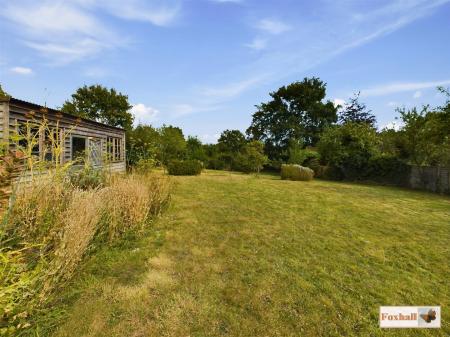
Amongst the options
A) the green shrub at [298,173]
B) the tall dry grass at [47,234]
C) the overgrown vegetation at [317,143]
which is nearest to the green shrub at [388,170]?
the overgrown vegetation at [317,143]

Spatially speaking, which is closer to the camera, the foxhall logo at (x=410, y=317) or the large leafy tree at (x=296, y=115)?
the foxhall logo at (x=410, y=317)

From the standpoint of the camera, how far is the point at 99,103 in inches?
1209

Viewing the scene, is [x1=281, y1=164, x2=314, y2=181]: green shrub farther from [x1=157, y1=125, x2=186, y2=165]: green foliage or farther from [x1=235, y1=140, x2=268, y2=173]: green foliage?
[x1=157, y1=125, x2=186, y2=165]: green foliage

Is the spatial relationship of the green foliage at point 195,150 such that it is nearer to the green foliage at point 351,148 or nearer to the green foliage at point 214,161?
the green foliage at point 214,161

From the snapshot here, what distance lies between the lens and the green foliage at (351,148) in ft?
59.1

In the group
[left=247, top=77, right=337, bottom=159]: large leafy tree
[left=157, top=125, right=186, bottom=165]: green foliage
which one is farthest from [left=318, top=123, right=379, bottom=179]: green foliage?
[left=157, top=125, right=186, bottom=165]: green foliage

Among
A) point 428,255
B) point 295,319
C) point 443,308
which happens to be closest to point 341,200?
point 428,255

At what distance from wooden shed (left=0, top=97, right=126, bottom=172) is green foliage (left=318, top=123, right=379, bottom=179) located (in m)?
15.3

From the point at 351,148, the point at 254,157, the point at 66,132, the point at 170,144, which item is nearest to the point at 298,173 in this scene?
the point at 254,157

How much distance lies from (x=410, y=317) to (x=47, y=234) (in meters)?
4.66

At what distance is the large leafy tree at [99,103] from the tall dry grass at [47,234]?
3010cm

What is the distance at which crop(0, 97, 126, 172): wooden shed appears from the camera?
15.7 feet

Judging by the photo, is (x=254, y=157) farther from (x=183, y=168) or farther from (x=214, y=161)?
(x=214, y=161)

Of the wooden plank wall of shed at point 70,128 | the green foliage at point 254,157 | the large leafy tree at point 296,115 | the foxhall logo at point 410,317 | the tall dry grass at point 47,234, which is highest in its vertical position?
the large leafy tree at point 296,115
